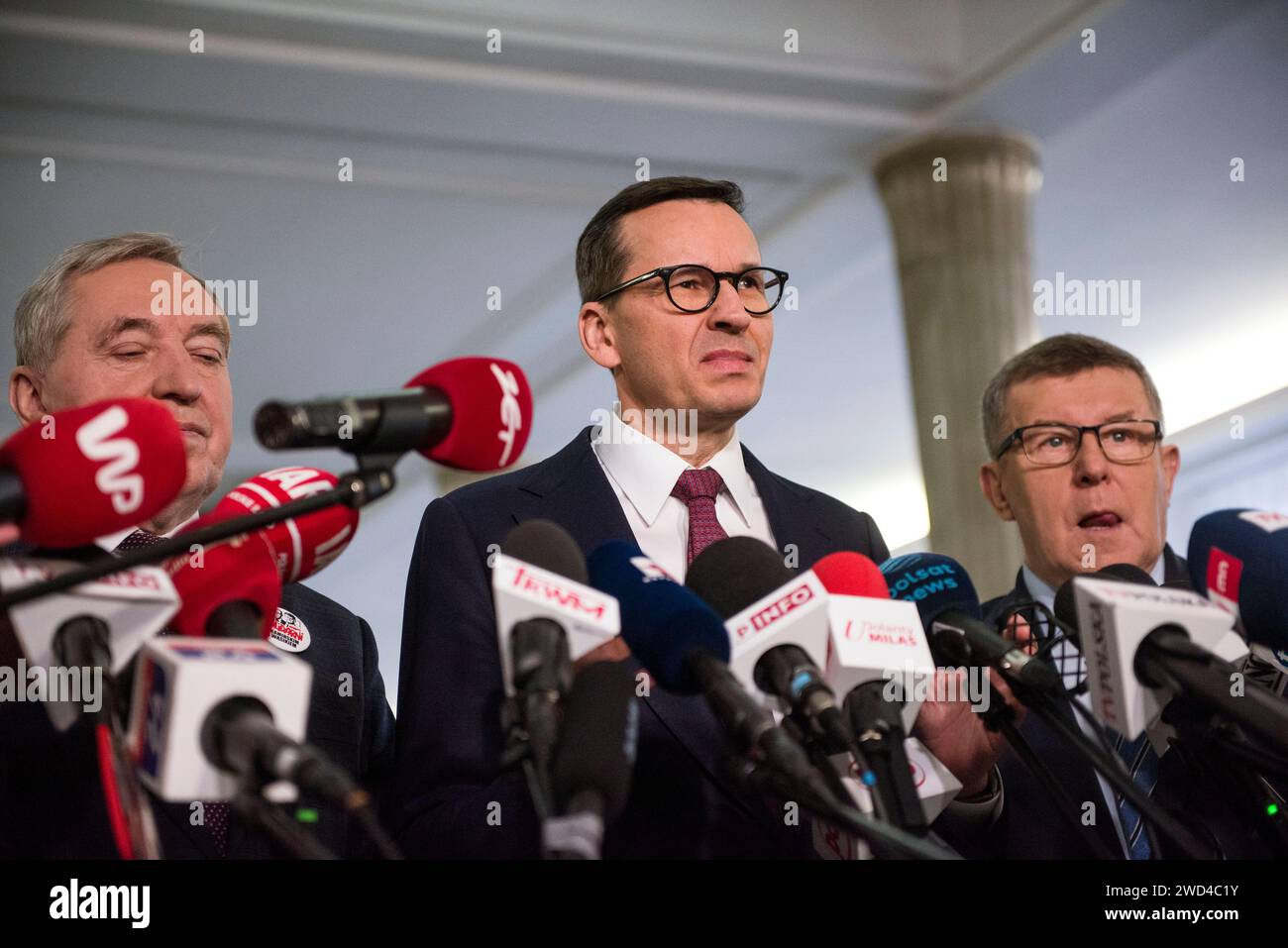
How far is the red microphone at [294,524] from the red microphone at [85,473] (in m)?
0.18

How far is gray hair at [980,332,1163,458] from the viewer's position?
2.31 m

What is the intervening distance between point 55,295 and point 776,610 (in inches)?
49.4

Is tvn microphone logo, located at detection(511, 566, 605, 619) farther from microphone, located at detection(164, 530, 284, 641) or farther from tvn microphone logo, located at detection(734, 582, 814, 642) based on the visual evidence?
microphone, located at detection(164, 530, 284, 641)

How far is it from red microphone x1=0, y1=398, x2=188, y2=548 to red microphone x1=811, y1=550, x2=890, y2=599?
65 cm

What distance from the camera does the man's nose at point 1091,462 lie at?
2.22 meters

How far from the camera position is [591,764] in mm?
975

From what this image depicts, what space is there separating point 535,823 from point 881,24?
4389 mm

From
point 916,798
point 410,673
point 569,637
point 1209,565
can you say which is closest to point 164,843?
point 410,673

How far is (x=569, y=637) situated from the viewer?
109 centimetres

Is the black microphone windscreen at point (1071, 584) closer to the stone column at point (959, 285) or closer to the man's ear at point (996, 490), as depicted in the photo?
the man's ear at point (996, 490)

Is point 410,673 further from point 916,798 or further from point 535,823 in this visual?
point 916,798
